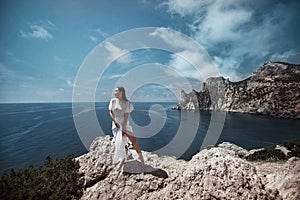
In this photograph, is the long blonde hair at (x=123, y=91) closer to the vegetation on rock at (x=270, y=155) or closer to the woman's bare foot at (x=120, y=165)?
the woman's bare foot at (x=120, y=165)

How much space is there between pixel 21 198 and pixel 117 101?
170 inches

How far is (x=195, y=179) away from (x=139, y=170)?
5.60 ft

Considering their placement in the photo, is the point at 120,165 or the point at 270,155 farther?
the point at 270,155

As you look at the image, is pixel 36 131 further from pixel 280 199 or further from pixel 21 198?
pixel 280 199

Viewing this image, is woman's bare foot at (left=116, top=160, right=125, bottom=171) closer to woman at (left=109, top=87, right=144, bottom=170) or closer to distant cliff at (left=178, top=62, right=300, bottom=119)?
woman at (left=109, top=87, right=144, bottom=170)

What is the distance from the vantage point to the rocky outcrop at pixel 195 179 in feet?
13.9

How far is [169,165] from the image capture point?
6.16 meters

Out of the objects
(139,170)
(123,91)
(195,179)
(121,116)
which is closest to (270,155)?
(195,179)

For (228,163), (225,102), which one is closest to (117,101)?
(228,163)

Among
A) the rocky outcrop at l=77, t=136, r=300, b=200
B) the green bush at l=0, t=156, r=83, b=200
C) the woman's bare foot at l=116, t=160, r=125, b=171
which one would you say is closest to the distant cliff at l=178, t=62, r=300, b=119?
the rocky outcrop at l=77, t=136, r=300, b=200

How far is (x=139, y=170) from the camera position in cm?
555

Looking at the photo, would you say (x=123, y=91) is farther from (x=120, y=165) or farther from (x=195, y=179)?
(x=195, y=179)

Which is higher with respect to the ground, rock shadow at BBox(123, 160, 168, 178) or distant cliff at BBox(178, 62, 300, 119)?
distant cliff at BBox(178, 62, 300, 119)

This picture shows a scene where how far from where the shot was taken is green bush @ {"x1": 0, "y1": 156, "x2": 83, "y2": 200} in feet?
18.6
